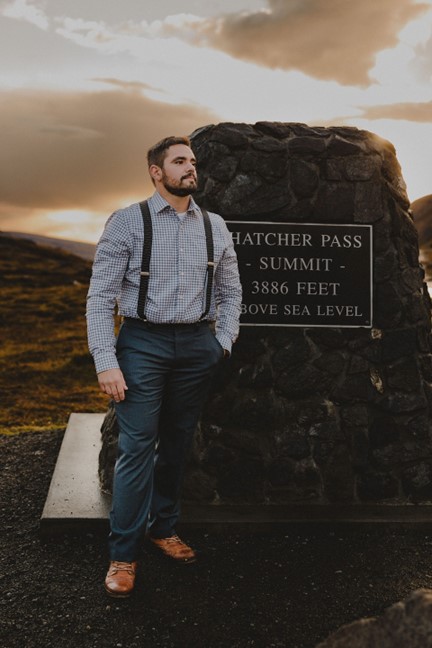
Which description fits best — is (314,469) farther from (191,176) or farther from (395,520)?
(191,176)

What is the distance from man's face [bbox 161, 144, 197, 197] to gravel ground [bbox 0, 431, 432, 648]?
2.28 m

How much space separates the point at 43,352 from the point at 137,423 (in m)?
15.2

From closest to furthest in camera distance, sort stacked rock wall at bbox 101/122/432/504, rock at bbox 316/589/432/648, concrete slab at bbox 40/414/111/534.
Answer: rock at bbox 316/589/432/648, concrete slab at bbox 40/414/111/534, stacked rock wall at bbox 101/122/432/504

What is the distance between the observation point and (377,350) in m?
5.46

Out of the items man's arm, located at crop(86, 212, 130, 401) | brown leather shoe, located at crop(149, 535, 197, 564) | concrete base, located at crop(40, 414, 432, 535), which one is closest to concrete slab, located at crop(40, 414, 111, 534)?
concrete base, located at crop(40, 414, 432, 535)

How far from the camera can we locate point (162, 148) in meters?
4.02

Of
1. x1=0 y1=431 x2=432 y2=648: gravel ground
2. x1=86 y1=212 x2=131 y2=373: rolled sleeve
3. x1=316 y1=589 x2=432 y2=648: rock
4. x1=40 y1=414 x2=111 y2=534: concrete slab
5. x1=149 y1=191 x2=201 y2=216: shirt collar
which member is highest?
x1=149 y1=191 x2=201 y2=216: shirt collar

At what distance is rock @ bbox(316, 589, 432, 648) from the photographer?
2.22 m

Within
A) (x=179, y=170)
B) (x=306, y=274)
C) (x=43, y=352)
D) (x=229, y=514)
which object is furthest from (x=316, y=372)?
(x=43, y=352)

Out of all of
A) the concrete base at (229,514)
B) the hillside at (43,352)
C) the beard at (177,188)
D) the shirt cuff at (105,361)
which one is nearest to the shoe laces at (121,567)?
the concrete base at (229,514)

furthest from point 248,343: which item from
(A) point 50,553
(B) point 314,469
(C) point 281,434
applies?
(A) point 50,553

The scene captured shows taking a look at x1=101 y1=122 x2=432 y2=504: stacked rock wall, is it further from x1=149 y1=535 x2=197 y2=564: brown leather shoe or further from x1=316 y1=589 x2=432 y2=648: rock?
x1=316 y1=589 x2=432 y2=648: rock

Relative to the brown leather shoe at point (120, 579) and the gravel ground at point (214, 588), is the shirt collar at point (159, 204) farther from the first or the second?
the gravel ground at point (214, 588)

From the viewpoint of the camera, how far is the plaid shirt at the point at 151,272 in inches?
151
